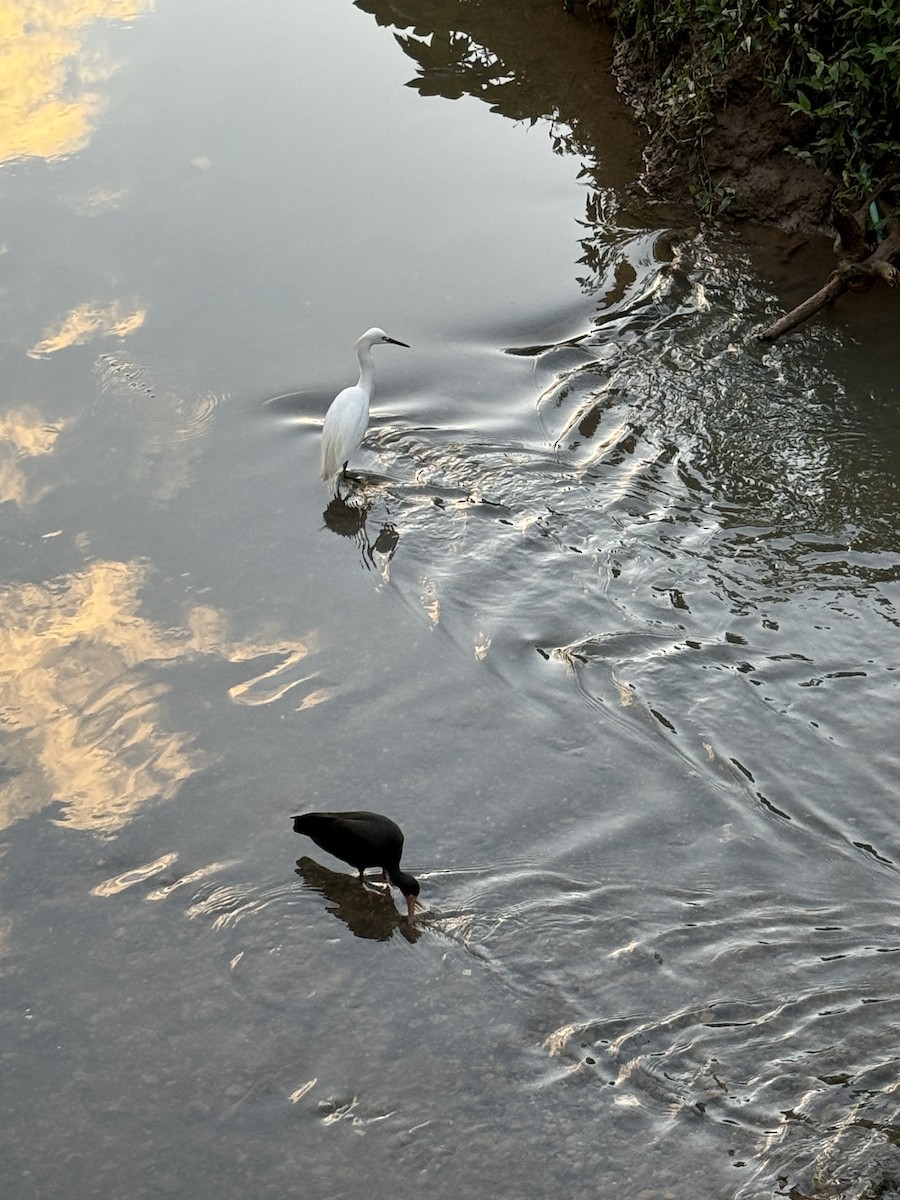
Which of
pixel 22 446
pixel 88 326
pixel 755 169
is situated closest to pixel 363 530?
pixel 22 446

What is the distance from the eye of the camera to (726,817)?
207 inches

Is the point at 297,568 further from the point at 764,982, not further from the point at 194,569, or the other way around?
the point at 764,982

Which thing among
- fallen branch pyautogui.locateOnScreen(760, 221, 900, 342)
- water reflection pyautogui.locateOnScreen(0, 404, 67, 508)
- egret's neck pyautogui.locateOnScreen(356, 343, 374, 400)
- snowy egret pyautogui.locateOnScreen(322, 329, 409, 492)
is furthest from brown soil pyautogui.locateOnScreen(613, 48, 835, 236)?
water reflection pyautogui.locateOnScreen(0, 404, 67, 508)

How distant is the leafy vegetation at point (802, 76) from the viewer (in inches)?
334

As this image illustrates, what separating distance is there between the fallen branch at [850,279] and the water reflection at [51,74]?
21.6ft

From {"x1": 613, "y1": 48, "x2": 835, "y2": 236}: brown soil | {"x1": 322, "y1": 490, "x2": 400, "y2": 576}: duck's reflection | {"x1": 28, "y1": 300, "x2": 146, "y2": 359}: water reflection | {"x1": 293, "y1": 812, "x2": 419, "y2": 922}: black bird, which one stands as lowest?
Answer: {"x1": 293, "y1": 812, "x2": 419, "y2": 922}: black bird

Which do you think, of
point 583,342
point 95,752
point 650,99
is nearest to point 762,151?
point 650,99

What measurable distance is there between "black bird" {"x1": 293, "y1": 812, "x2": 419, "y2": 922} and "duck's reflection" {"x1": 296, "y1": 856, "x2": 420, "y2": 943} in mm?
87

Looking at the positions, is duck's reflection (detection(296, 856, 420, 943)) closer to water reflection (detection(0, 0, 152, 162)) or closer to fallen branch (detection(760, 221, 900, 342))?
fallen branch (detection(760, 221, 900, 342))

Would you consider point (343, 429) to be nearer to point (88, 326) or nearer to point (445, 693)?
point (445, 693)

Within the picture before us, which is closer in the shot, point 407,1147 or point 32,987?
point 407,1147

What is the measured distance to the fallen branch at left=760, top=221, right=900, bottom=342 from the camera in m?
8.05

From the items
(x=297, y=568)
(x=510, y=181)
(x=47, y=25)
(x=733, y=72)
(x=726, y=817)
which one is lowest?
(x=726, y=817)

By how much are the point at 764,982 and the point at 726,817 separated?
32.1 inches
